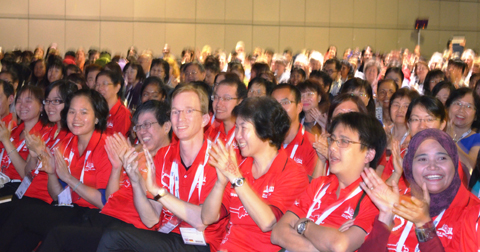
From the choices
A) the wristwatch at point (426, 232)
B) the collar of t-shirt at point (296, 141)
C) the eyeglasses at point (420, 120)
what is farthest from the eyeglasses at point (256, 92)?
the wristwatch at point (426, 232)

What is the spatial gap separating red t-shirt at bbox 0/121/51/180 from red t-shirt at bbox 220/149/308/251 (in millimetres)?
2427

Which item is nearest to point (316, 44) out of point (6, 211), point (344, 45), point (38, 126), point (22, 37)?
point (344, 45)

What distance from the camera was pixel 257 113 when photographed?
260 centimetres

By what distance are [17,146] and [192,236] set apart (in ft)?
8.28

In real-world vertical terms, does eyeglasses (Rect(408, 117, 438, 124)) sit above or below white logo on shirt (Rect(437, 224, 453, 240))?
above

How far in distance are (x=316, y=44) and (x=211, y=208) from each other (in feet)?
43.8

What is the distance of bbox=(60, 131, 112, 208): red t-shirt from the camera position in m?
3.46

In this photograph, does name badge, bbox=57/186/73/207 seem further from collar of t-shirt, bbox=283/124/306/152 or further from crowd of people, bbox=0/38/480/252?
collar of t-shirt, bbox=283/124/306/152

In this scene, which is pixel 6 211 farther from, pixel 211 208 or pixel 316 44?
pixel 316 44

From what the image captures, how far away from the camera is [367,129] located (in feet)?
7.79

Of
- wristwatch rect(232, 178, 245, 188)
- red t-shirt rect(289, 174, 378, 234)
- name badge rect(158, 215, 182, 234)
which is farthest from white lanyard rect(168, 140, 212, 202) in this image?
red t-shirt rect(289, 174, 378, 234)

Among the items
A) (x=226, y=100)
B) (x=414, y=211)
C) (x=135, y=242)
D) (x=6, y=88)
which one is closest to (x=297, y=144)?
(x=226, y=100)

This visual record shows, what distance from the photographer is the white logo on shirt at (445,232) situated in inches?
83.2

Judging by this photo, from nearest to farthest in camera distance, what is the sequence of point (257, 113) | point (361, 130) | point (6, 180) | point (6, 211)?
1. point (361, 130)
2. point (257, 113)
3. point (6, 211)
4. point (6, 180)
